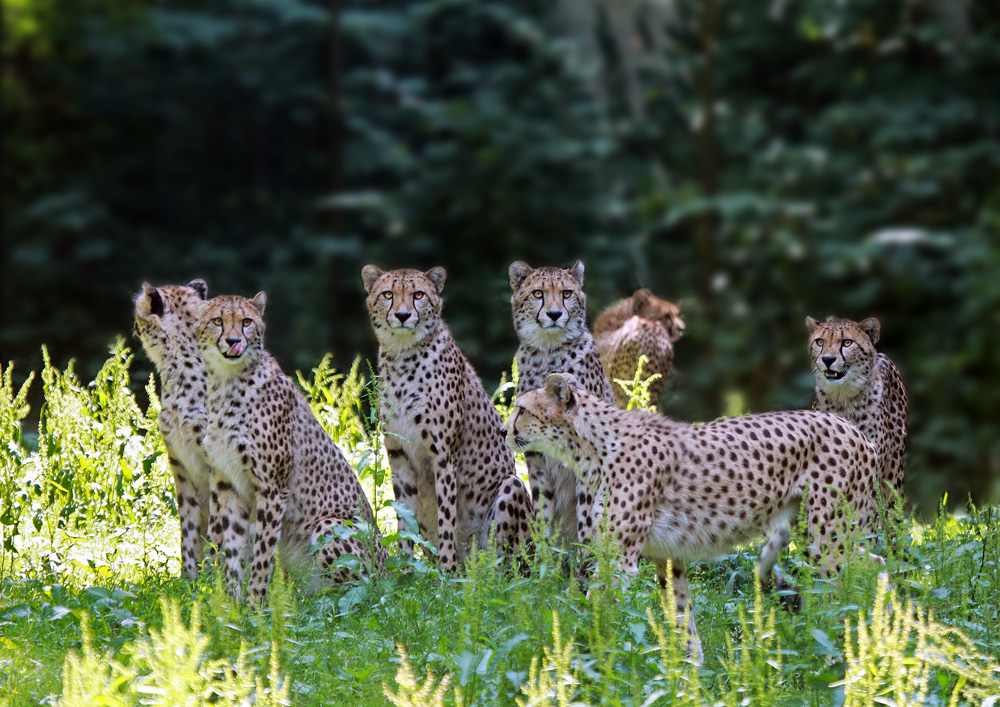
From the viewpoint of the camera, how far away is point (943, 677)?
3.10m

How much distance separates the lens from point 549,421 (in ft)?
13.3

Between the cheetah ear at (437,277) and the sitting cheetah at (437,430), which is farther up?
the cheetah ear at (437,277)

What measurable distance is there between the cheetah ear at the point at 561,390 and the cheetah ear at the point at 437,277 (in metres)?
0.84

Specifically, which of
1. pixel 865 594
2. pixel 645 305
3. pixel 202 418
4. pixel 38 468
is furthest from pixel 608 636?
pixel 645 305

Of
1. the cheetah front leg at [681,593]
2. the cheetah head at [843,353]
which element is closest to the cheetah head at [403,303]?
the cheetah front leg at [681,593]

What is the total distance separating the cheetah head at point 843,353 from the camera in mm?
4766

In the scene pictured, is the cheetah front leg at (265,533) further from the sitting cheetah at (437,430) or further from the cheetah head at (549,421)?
the cheetah head at (549,421)

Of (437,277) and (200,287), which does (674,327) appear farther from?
(200,287)

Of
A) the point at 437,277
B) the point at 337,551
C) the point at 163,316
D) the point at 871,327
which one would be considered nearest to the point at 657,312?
the point at 871,327

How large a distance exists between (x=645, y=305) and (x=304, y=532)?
2780mm

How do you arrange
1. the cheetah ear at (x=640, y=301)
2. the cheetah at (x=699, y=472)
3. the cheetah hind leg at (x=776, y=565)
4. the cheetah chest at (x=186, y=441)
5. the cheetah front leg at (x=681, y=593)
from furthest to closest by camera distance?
the cheetah ear at (x=640, y=301) → the cheetah chest at (x=186, y=441) → the cheetah hind leg at (x=776, y=565) → the cheetah at (x=699, y=472) → the cheetah front leg at (x=681, y=593)

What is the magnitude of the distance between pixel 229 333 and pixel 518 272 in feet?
3.68

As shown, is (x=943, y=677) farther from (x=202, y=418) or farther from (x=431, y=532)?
(x=202, y=418)

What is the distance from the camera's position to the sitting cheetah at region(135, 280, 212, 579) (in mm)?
4434
